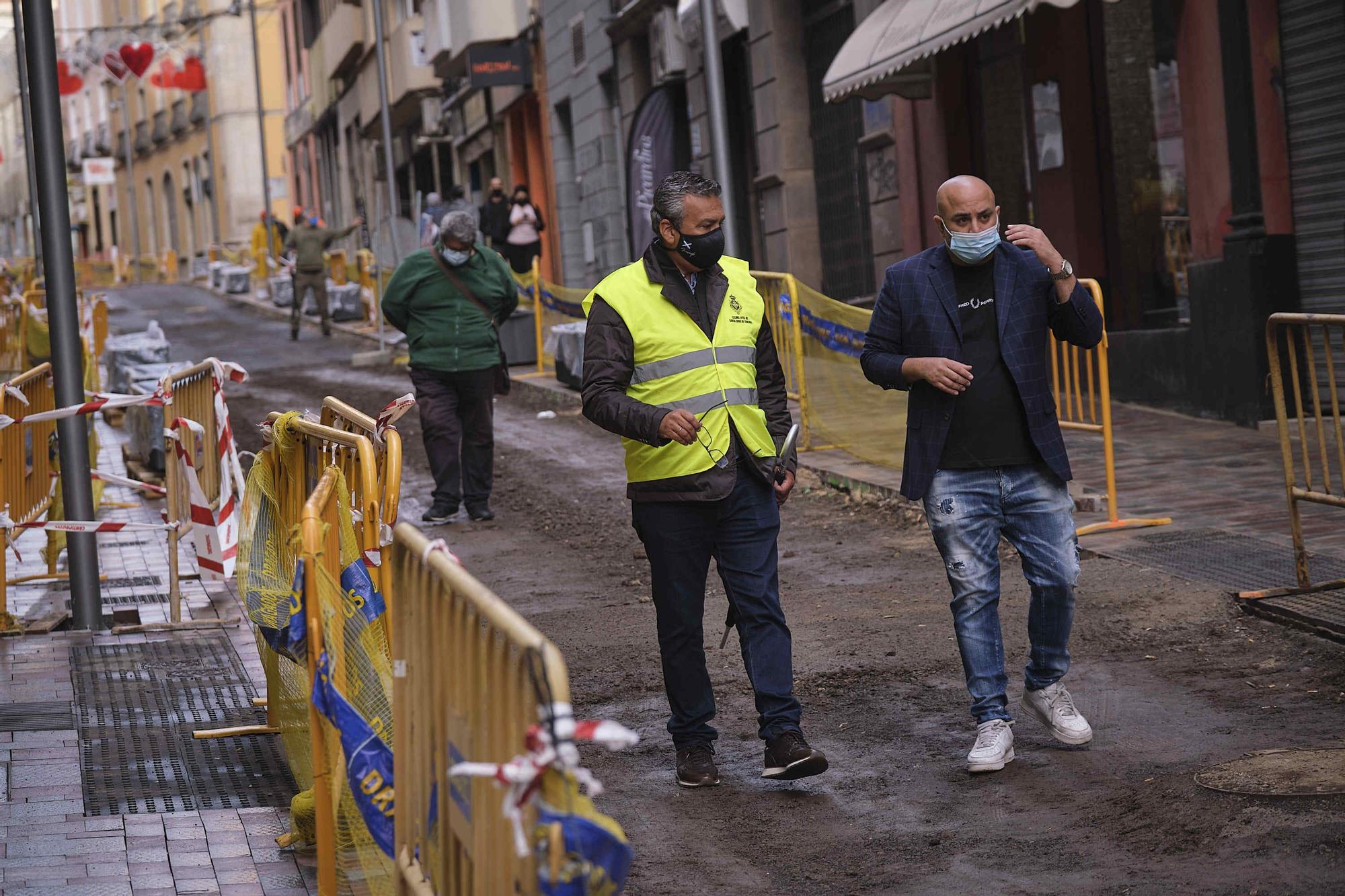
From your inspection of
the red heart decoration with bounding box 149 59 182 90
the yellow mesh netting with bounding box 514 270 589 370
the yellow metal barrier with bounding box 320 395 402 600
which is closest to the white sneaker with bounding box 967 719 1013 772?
the yellow metal barrier with bounding box 320 395 402 600

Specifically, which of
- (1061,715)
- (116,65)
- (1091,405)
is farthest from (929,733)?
(116,65)

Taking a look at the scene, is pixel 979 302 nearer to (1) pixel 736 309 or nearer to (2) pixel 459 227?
(1) pixel 736 309

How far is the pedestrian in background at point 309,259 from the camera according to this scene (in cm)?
2844

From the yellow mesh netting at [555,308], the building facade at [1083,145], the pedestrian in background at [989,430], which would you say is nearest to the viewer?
the pedestrian in background at [989,430]

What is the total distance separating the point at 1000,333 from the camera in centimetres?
568

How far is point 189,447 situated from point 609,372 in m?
3.91

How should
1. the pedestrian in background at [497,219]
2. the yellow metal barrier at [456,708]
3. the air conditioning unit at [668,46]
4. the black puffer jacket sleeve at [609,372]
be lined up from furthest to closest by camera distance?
the pedestrian in background at [497,219]
the air conditioning unit at [668,46]
the black puffer jacket sleeve at [609,372]
the yellow metal barrier at [456,708]

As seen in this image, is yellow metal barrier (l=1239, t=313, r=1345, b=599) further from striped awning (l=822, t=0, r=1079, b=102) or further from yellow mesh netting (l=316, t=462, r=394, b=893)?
striped awning (l=822, t=0, r=1079, b=102)

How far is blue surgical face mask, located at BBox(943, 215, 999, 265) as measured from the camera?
5.63 metres

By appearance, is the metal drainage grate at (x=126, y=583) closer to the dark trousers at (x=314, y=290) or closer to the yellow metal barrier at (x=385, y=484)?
the yellow metal barrier at (x=385, y=484)

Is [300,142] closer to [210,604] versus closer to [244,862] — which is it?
[210,604]

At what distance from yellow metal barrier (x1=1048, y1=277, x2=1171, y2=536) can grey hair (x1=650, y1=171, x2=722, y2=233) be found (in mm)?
3203

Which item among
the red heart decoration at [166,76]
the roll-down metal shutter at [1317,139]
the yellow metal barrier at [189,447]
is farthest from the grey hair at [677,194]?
the red heart decoration at [166,76]

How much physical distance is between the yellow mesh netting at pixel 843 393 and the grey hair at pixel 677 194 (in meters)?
6.00
